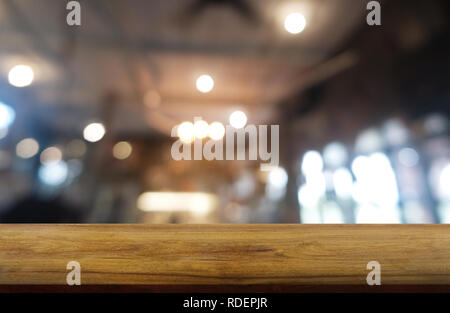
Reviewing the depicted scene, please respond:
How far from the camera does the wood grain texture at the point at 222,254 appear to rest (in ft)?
1.32

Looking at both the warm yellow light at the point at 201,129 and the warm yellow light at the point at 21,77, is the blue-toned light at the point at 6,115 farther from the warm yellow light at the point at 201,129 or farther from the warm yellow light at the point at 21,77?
the warm yellow light at the point at 201,129

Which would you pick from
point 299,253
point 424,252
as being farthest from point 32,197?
point 424,252

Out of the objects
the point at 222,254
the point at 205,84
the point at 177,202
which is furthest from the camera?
the point at 205,84

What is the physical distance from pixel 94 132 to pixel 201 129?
8.4 inches

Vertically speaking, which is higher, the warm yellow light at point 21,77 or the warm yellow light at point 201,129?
the warm yellow light at point 21,77

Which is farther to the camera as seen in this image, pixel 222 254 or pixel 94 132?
pixel 94 132

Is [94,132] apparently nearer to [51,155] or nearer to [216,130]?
[51,155]

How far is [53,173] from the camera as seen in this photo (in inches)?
22.8

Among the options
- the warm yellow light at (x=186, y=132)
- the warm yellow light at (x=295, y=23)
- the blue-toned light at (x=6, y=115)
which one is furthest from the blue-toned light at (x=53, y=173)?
the warm yellow light at (x=295, y=23)

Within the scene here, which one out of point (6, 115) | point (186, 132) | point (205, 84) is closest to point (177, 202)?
point (186, 132)

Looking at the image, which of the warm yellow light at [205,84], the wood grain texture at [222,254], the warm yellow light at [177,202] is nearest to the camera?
the wood grain texture at [222,254]

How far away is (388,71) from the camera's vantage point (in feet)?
2.21
